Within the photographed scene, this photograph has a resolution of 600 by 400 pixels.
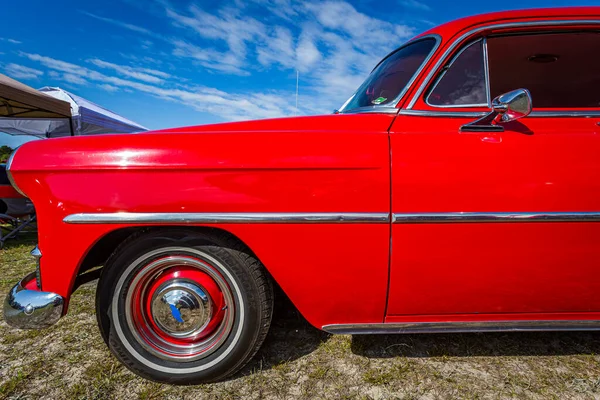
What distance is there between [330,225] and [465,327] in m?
0.77

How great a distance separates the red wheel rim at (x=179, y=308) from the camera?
4.96 feet

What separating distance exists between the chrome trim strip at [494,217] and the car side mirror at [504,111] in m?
0.38

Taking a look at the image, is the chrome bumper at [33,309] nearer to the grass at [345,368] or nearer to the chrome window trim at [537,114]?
the grass at [345,368]

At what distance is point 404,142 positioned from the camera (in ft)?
4.65

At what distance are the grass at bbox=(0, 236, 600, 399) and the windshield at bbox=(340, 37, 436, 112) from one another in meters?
1.33

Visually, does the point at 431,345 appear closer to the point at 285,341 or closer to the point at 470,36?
the point at 285,341

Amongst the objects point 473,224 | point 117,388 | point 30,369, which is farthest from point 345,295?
point 30,369

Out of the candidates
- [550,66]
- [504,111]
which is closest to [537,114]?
[504,111]

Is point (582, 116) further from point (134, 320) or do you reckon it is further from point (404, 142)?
point (134, 320)

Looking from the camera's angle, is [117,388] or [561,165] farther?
[117,388]

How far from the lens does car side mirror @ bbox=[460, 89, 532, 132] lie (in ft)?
4.33

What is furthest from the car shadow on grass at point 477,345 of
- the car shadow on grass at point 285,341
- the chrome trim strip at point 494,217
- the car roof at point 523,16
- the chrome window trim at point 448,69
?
the car roof at point 523,16

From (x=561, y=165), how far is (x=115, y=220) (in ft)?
6.34

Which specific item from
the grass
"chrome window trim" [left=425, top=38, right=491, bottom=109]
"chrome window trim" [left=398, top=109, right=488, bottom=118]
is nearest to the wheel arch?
the grass
